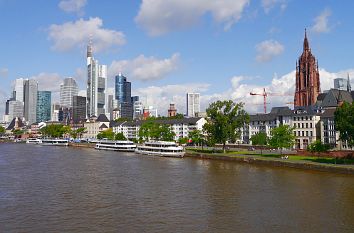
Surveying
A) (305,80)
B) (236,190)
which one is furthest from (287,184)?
(305,80)

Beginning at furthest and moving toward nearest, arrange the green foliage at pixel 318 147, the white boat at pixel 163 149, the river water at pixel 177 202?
the white boat at pixel 163 149 < the green foliage at pixel 318 147 < the river water at pixel 177 202

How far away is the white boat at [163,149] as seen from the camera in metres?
115

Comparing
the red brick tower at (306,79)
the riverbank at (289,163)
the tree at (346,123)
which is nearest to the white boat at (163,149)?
the riverbank at (289,163)

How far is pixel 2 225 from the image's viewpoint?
34.3m

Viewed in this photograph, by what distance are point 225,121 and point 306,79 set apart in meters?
88.3

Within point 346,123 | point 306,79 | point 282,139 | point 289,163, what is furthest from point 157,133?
point 346,123

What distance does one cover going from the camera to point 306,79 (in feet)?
605

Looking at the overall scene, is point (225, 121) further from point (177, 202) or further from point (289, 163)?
point (177, 202)

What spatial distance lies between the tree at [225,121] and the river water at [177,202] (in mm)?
45955

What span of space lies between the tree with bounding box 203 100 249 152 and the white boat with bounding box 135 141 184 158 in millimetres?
11113

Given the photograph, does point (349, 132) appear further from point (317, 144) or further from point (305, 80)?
point (305, 80)

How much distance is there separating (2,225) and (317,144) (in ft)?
238

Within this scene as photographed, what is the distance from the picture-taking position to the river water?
34.3 metres

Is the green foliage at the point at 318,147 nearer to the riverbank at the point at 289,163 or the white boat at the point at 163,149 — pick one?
the riverbank at the point at 289,163
